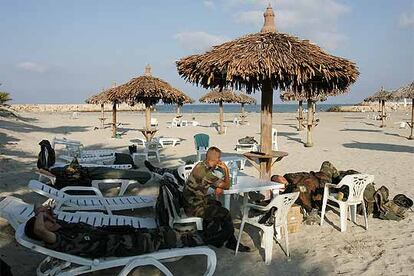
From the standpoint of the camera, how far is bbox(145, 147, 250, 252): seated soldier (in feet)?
14.8

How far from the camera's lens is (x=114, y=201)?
546cm

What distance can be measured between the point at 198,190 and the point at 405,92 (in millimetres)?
14140

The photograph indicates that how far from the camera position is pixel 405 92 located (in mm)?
15992

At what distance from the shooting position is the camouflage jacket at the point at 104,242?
131 inches

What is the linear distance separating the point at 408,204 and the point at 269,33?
332cm

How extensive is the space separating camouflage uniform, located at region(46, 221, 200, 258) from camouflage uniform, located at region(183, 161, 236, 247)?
2.40 ft

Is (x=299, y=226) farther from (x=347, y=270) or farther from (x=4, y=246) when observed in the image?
(x=4, y=246)

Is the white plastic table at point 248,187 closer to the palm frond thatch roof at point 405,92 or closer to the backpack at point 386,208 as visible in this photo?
the backpack at point 386,208

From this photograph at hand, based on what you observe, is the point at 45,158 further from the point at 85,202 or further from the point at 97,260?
the point at 97,260

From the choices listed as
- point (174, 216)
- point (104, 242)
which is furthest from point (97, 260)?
point (174, 216)

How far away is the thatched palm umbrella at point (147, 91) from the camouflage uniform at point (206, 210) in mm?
7363

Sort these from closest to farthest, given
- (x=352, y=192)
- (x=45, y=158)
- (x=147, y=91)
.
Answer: (x=352, y=192) < (x=45, y=158) < (x=147, y=91)

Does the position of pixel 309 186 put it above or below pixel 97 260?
above

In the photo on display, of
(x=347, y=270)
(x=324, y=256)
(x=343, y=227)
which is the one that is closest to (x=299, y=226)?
(x=343, y=227)
